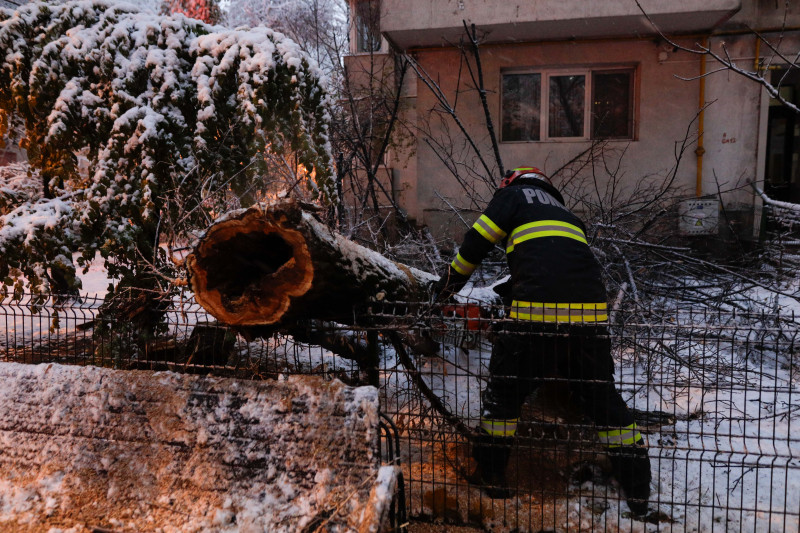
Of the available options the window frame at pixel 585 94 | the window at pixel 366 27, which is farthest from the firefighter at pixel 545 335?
the window at pixel 366 27

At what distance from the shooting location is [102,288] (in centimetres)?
859

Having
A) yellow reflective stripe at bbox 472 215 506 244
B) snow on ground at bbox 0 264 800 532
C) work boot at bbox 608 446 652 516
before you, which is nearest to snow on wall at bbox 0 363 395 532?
snow on ground at bbox 0 264 800 532

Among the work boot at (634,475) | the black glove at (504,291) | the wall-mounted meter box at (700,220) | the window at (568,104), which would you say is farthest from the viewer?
the window at (568,104)

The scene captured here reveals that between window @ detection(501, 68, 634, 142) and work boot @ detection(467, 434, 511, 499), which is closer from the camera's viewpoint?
work boot @ detection(467, 434, 511, 499)

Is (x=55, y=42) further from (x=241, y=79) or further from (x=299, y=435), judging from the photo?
Result: (x=299, y=435)

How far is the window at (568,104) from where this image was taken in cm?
832

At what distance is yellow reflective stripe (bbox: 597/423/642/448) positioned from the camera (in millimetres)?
2783

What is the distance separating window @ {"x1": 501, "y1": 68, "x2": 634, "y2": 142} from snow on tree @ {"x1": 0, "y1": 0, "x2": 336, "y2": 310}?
507 centimetres

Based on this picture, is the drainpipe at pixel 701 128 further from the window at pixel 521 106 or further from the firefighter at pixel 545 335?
the firefighter at pixel 545 335

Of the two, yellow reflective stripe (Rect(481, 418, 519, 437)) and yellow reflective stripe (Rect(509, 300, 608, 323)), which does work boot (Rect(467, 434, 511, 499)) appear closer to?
yellow reflective stripe (Rect(481, 418, 519, 437))

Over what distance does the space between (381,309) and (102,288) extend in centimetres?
722

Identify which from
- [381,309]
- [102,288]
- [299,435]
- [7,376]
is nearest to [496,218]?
[381,309]

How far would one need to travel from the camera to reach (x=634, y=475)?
2.84 m

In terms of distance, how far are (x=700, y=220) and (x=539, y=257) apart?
222 inches
